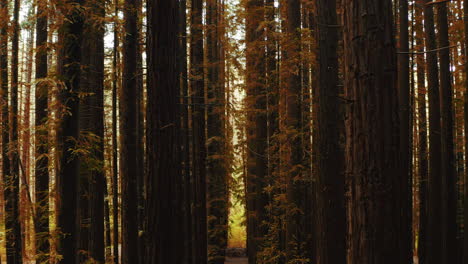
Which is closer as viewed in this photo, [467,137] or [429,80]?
[467,137]

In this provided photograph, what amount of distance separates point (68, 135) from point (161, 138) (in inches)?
59.4

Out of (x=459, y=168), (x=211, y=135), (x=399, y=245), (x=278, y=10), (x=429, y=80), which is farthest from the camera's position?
(x=459, y=168)

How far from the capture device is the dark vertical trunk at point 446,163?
12.6 meters

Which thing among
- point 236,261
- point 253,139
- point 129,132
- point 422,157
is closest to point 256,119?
point 253,139

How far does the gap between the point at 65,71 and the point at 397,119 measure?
5.16 meters

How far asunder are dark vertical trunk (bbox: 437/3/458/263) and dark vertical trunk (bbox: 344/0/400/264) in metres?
10.1

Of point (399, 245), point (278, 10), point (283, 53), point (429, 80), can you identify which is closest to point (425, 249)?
point (429, 80)

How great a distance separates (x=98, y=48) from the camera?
10.6 metres

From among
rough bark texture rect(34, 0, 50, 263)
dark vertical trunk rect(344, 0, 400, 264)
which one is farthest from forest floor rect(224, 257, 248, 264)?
dark vertical trunk rect(344, 0, 400, 264)

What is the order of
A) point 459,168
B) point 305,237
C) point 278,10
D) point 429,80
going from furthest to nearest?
1. point 459,168
2. point 278,10
3. point 429,80
4. point 305,237

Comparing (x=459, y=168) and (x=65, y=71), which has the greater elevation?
(x=65, y=71)

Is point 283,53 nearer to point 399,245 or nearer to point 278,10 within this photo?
point 278,10

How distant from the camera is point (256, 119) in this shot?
13148mm

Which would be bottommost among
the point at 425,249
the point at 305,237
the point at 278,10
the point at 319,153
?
the point at 425,249
